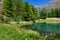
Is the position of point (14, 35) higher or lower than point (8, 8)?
higher

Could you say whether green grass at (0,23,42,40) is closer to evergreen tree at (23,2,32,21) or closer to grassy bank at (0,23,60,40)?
grassy bank at (0,23,60,40)

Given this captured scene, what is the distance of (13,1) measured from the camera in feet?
356

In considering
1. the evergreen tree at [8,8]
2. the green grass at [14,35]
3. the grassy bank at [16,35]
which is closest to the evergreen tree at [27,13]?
the evergreen tree at [8,8]

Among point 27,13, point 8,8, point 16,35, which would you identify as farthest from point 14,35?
point 27,13

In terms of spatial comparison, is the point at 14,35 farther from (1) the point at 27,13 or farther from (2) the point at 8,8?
(1) the point at 27,13

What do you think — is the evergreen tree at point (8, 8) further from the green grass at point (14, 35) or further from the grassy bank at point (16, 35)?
the green grass at point (14, 35)

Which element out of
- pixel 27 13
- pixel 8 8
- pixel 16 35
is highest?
pixel 16 35

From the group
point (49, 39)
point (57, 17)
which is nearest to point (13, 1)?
point (57, 17)

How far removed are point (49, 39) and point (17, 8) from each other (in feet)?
333

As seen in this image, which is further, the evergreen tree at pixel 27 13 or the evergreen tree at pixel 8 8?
the evergreen tree at pixel 27 13

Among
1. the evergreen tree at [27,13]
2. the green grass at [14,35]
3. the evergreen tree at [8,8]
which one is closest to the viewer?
the green grass at [14,35]

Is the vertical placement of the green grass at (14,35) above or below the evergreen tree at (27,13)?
above

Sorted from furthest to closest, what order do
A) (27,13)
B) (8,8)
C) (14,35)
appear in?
(27,13)
(8,8)
(14,35)

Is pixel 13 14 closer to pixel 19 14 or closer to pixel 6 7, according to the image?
pixel 6 7
